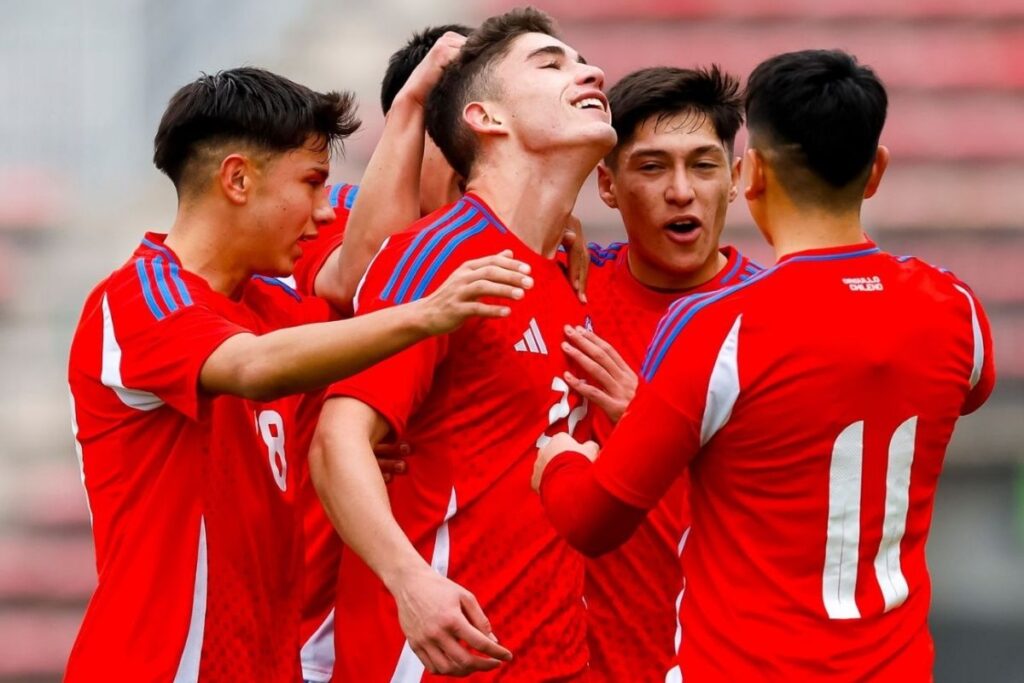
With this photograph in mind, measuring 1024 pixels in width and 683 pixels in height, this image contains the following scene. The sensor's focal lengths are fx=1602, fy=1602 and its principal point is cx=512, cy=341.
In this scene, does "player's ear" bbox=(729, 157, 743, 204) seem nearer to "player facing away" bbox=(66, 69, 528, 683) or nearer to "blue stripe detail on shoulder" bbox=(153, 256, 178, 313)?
"player facing away" bbox=(66, 69, 528, 683)

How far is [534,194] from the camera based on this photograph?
3.13 metres

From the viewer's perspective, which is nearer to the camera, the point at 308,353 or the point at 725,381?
the point at 725,381

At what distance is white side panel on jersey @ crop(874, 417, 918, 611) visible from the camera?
8.50ft

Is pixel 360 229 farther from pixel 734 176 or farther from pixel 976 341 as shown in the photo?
pixel 976 341

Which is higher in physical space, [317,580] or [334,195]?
[334,195]

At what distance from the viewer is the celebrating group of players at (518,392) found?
2555 mm

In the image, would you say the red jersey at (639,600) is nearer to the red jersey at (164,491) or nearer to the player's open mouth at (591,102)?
the player's open mouth at (591,102)

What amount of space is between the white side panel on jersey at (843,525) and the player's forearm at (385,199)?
3.72ft

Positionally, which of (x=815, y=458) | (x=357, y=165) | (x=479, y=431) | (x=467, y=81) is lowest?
(x=815, y=458)

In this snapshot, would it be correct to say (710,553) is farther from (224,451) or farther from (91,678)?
(91,678)

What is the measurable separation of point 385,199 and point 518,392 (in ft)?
1.88

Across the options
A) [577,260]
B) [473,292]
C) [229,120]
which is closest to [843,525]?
[473,292]

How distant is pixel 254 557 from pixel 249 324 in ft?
1.53

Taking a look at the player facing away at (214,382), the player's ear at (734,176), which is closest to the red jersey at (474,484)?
the player facing away at (214,382)
